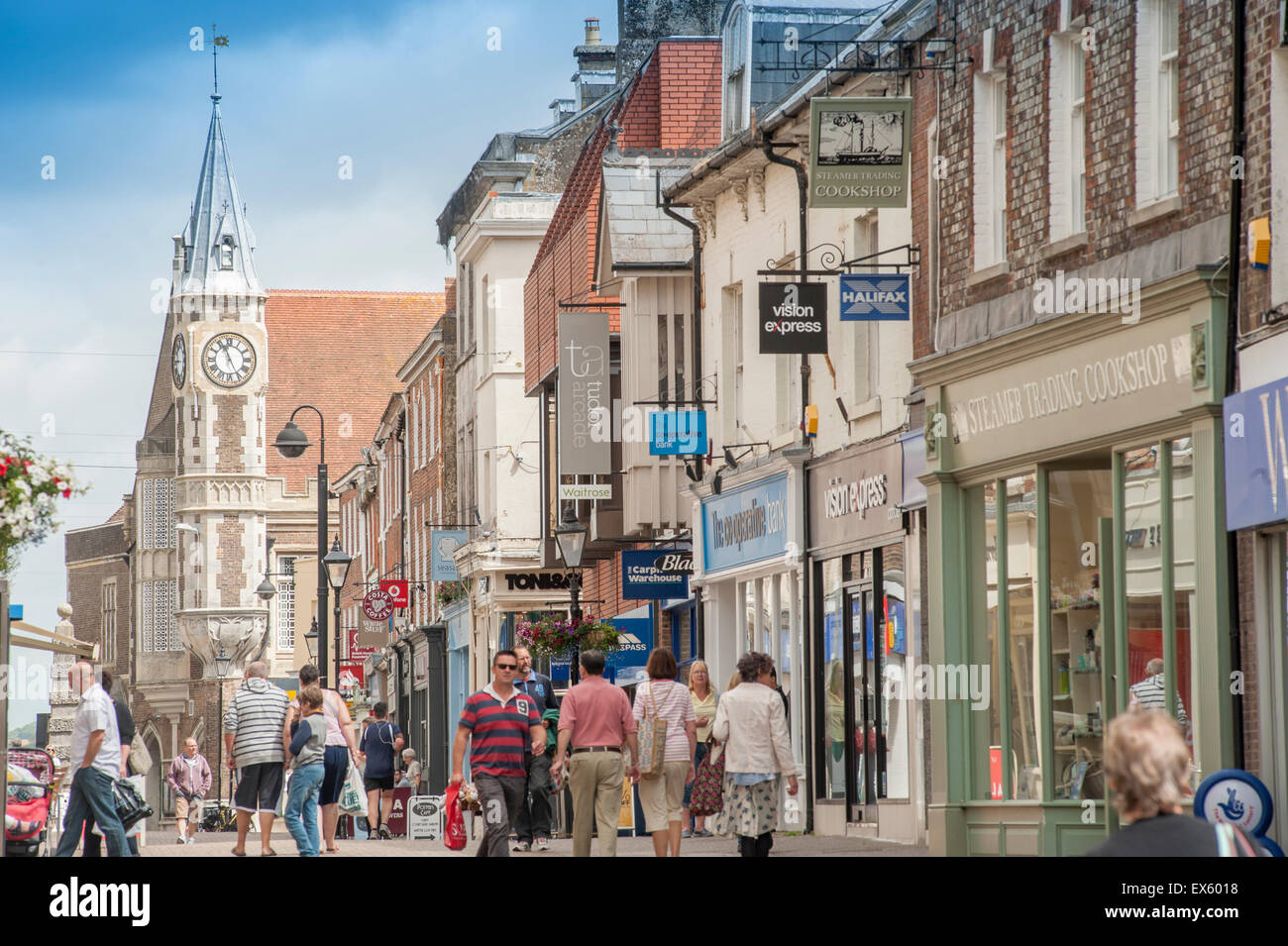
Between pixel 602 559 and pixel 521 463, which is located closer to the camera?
pixel 602 559

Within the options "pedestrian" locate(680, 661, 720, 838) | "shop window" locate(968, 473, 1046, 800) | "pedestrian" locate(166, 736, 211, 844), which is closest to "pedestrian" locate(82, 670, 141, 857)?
"pedestrian" locate(680, 661, 720, 838)

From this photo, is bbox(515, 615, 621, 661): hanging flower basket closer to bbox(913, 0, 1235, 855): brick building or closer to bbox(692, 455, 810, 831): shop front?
bbox(692, 455, 810, 831): shop front

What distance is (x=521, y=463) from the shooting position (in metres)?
44.7

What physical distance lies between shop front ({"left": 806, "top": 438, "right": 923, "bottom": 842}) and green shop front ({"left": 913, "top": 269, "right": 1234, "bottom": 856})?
1886 mm

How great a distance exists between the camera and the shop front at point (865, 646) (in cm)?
2056

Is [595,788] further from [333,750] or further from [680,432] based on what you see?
[680,432]

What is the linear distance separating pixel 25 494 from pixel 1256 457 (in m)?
8.71

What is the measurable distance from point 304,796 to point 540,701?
3.16 metres

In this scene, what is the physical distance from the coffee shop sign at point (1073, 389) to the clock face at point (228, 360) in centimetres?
8379

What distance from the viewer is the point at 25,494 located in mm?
15766

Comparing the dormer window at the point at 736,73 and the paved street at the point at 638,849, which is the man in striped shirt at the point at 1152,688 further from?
the dormer window at the point at 736,73

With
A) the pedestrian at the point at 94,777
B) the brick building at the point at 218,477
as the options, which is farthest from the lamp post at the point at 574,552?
the brick building at the point at 218,477
